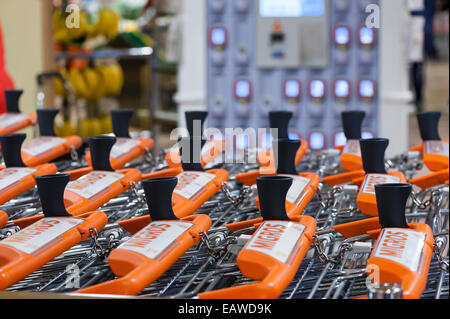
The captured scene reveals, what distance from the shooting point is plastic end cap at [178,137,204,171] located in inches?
65.7

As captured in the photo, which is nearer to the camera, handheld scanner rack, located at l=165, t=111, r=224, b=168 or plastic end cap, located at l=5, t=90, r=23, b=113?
handheld scanner rack, located at l=165, t=111, r=224, b=168

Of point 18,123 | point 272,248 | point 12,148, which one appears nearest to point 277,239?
point 272,248

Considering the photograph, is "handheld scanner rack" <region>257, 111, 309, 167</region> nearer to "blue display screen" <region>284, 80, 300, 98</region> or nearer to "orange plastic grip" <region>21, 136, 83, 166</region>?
"orange plastic grip" <region>21, 136, 83, 166</region>

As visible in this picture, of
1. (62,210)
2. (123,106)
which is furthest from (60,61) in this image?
(62,210)

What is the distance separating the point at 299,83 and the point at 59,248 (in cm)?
513

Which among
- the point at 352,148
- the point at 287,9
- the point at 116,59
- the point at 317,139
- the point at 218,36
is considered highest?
the point at 287,9

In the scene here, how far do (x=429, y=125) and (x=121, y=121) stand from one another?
92 cm

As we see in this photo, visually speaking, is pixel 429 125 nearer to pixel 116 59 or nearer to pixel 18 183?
pixel 18 183

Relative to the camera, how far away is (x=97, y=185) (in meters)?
1.51

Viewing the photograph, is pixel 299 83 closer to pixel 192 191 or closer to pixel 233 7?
pixel 233 7

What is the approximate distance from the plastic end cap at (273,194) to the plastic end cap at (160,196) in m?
0.16

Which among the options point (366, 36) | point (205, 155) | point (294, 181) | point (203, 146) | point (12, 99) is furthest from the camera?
point (366, 36)

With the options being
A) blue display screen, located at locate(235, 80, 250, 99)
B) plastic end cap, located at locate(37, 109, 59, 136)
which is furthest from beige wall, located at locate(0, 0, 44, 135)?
plastic end cap, located at locate(37, 109, 59, 136)

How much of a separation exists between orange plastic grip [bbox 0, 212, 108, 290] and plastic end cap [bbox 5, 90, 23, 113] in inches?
40.8
